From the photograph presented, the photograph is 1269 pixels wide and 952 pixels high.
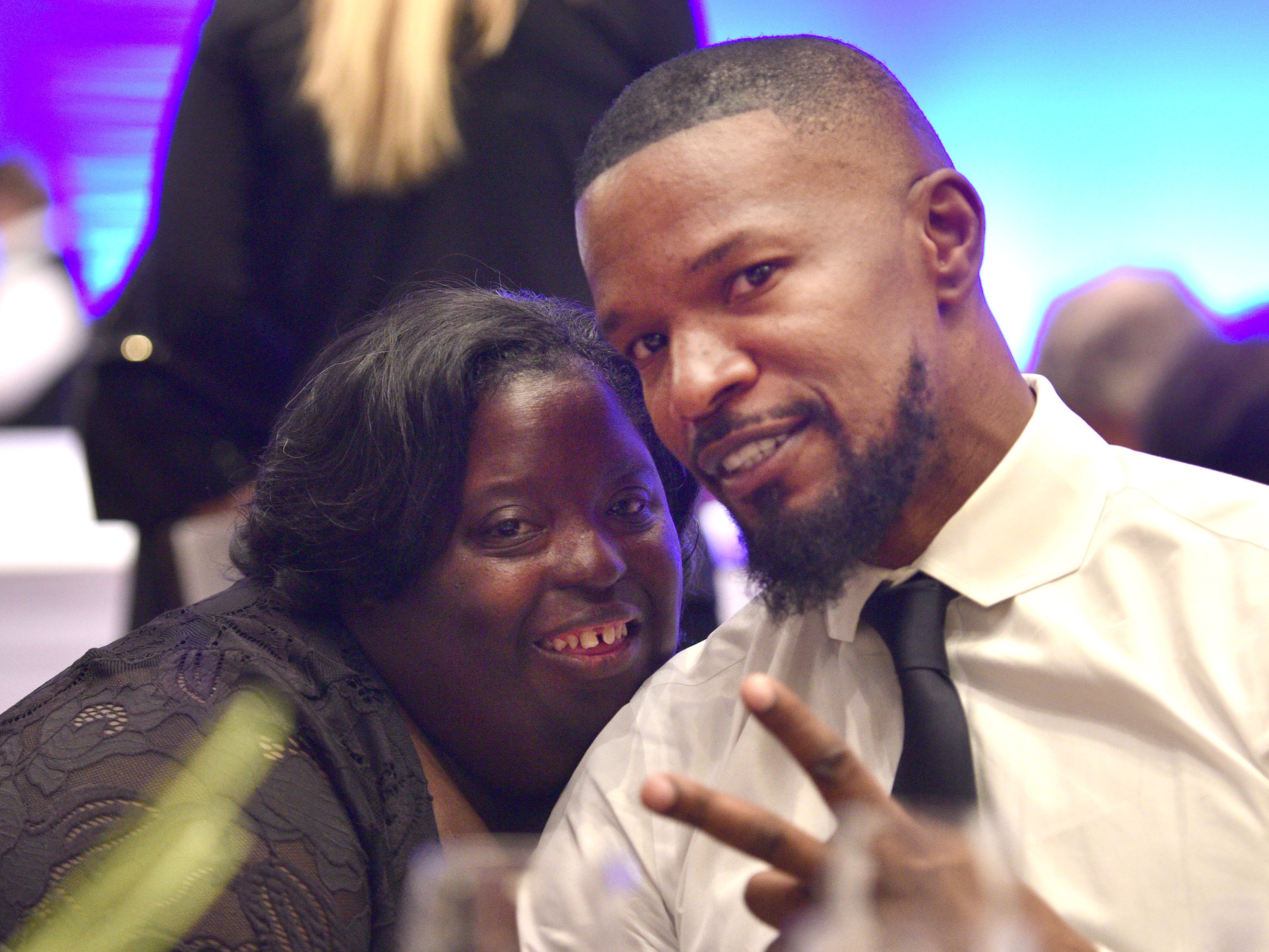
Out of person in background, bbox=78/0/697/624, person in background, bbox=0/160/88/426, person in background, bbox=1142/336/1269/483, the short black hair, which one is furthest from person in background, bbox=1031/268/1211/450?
person in background, bbox=0/160/88/426

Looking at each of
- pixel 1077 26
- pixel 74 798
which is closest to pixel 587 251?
pixel 74 798

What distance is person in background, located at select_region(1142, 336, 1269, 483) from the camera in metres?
2.01

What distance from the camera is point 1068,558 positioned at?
141cm

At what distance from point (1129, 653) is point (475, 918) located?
2.55ft

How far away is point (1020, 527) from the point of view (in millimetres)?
1436

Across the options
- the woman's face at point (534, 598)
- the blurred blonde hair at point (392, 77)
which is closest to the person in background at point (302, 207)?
the blurred blonde hair at point (392, 77)

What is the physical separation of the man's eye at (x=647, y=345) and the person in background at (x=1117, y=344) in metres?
1.63

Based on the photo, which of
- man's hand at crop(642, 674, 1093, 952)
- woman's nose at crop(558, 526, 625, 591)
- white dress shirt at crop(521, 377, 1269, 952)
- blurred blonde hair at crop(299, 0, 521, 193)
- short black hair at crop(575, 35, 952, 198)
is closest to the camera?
man's hand at crop(642, 674, 1093, 952)

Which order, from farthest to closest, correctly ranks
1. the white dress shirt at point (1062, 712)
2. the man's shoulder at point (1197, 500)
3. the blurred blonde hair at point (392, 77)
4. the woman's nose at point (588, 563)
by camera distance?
1. the blurred blonde hair at point (392, 77)
2. the woman's nose at point (588, 563)
3. the man's shoulder at point (1197, 500)
4. the white dress shirt at point (1062, 712)

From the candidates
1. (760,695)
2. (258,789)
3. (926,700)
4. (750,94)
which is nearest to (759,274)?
(750,94)

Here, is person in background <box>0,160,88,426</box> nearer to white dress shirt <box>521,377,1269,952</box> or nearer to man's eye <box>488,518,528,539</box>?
man's eye <box>488,518,528,539</box>

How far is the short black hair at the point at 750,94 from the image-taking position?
1.50 m

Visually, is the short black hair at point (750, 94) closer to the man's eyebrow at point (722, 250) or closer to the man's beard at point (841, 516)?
the man's eyebrow at point (722, 250)

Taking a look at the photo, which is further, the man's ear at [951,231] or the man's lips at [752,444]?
the man's ear at [951,231]
